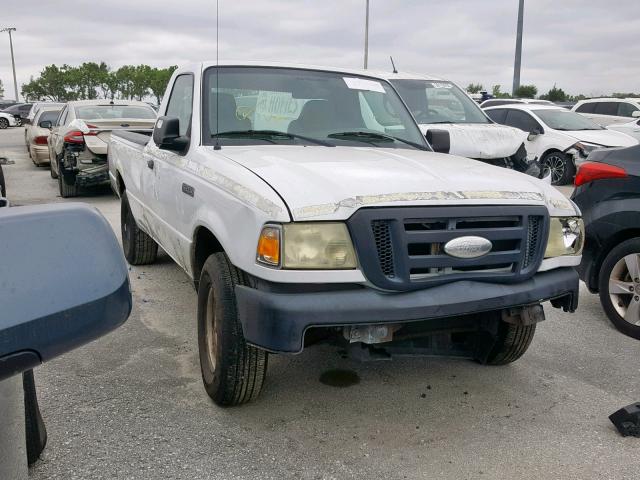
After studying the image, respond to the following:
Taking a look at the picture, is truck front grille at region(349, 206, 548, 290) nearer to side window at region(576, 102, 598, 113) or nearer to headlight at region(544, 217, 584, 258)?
headlight at region(544, 217, 584, 258)

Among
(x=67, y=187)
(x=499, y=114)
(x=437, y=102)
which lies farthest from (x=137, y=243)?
(x=499, y=114)

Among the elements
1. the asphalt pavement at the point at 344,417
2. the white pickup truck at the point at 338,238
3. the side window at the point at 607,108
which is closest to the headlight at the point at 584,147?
the side window at the point at 607,108

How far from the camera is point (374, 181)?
2963mm

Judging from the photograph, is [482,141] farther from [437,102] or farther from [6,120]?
[6,120]

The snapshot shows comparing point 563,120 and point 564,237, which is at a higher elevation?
point 563,120

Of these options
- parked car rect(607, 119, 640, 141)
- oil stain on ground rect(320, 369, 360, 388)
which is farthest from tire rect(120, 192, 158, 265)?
parked car rect(607, 119, 640, 141)

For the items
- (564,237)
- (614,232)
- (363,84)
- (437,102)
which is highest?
(363,84)

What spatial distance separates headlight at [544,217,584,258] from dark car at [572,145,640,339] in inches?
55.5

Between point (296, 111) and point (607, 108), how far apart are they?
17.7 metres

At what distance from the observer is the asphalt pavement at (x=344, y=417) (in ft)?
9.46

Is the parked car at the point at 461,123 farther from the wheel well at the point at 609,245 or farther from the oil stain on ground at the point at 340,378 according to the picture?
the oil stain on ground at the point at 340,378

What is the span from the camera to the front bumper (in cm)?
268

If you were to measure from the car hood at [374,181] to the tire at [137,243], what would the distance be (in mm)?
2843

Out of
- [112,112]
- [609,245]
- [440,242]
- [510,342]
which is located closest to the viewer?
[440,242]
